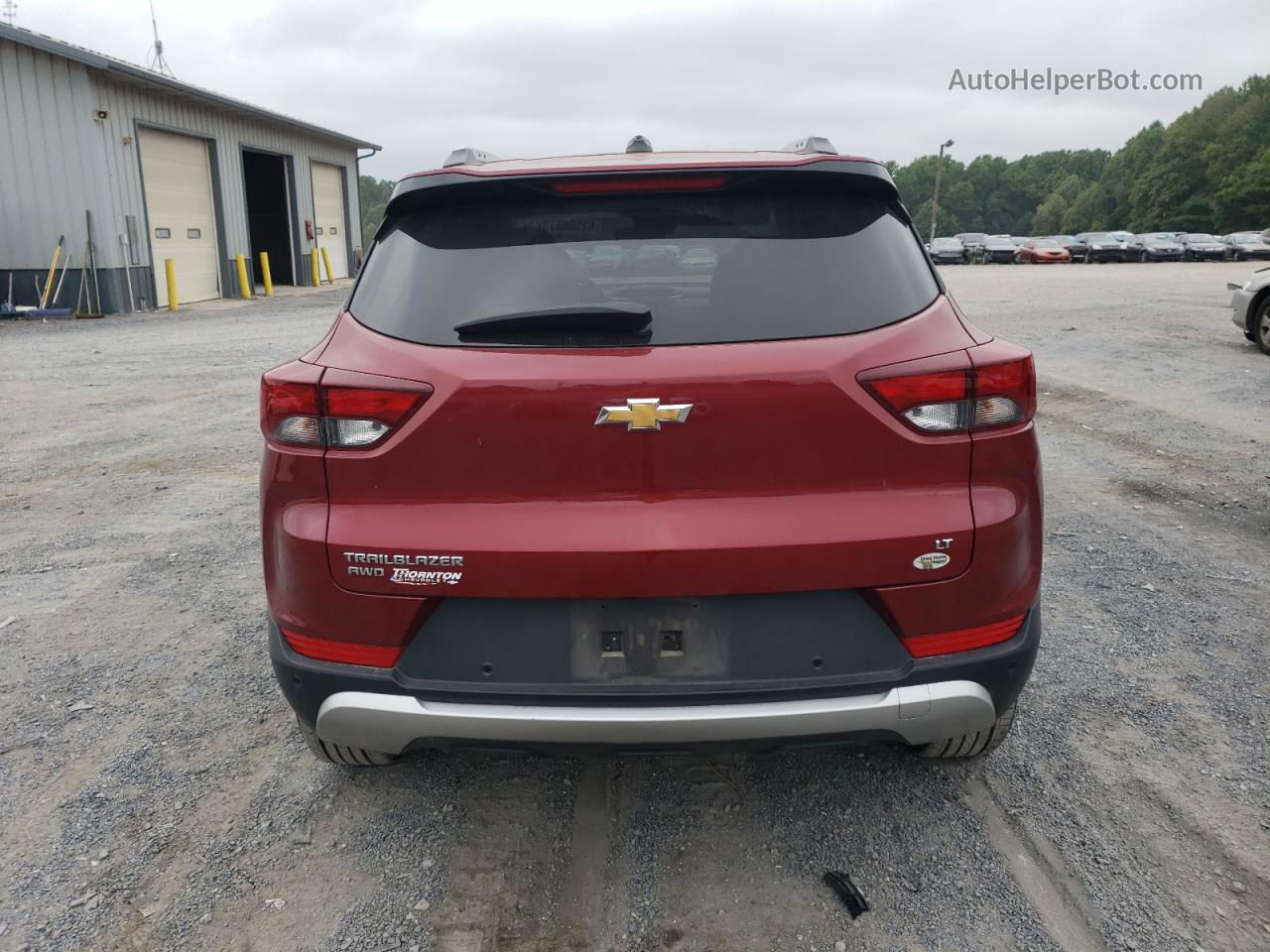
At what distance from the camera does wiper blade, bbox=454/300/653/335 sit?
2223mm

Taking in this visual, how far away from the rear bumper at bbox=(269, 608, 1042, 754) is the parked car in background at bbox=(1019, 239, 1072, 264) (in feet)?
164

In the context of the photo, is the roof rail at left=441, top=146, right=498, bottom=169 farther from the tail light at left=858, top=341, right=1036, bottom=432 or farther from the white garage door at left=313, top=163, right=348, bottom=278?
the white garage door at left=313, top=163, right=348, bottom=278

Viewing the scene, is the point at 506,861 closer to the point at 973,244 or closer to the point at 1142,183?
the point at 973,244

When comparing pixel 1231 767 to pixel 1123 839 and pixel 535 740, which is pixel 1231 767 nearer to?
pixel 1123 839

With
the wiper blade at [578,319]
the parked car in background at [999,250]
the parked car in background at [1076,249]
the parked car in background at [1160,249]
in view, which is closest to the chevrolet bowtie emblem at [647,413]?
the wiper blade at [578,319]

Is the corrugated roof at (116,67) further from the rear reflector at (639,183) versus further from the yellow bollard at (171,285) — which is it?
the rear reflector at (639,183)

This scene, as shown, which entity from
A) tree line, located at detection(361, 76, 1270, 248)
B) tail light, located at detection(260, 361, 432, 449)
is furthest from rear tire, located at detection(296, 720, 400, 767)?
tree line, located at detection(361, 76, 1270, 248)

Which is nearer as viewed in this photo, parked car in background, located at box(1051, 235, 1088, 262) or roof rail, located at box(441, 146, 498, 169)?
roof rail, located at box(441, 146, 498, 169)

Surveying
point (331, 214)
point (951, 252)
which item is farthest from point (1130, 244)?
point (331, 214)

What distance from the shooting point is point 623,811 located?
2814 millimetres

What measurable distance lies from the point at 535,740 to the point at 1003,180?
14335cm

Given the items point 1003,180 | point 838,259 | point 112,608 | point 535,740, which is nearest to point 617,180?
point 838,259

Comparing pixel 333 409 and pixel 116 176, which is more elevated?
pixel 116 176

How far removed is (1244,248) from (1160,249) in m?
3.73
